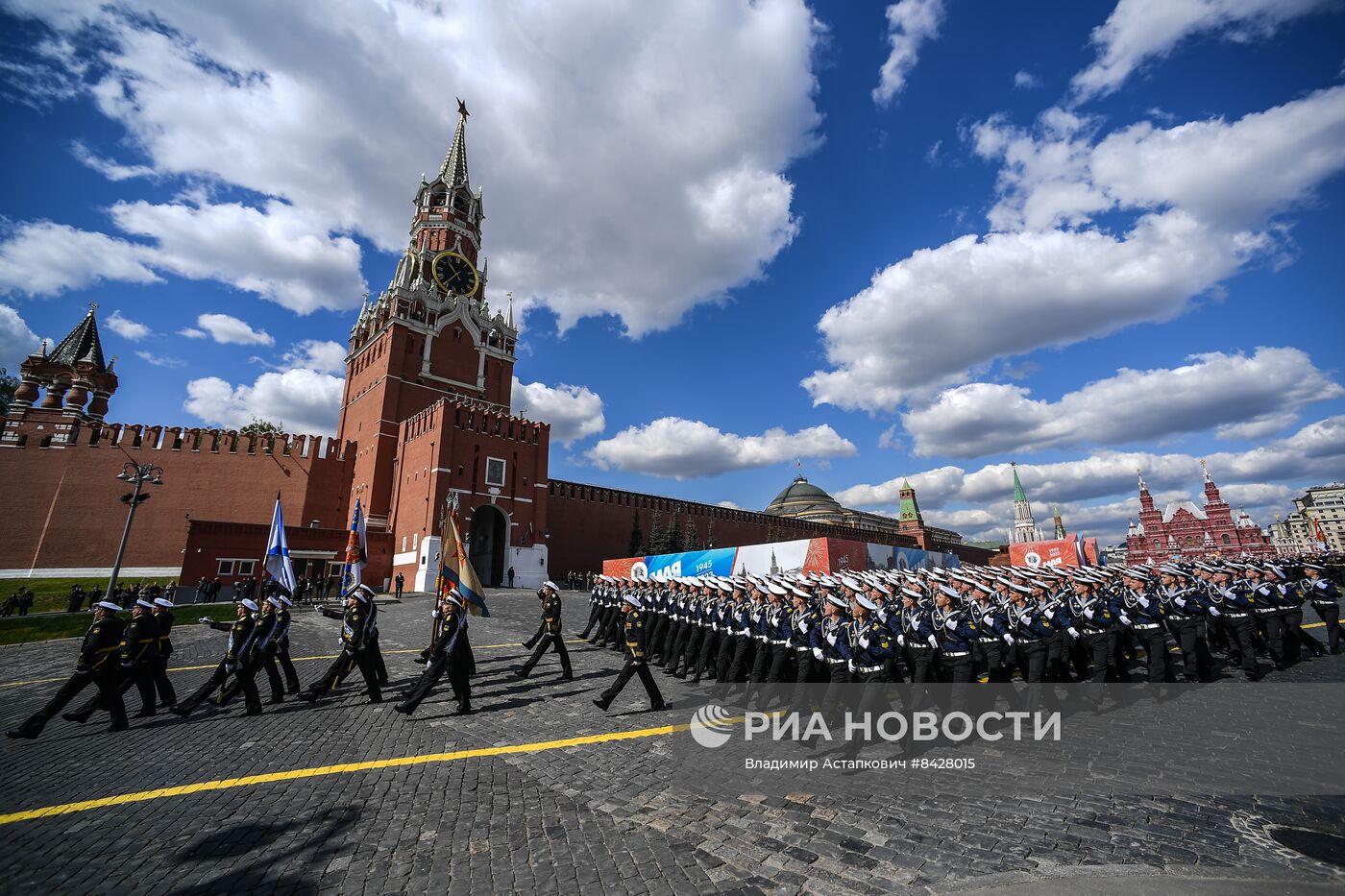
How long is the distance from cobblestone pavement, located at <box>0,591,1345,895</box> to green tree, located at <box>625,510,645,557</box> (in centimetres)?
3645

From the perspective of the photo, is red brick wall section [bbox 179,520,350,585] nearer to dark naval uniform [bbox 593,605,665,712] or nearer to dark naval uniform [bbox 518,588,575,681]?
dark naval uniform [bbox 518,588,575,681]

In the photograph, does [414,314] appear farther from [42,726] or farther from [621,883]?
[621,883]

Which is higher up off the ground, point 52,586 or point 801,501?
point 801,501

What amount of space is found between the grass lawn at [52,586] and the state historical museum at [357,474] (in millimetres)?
897

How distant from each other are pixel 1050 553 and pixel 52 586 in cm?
4875

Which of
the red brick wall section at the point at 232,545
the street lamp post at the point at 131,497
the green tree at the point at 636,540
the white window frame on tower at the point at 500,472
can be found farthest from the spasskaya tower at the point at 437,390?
the street lamp post at the point at 131,497

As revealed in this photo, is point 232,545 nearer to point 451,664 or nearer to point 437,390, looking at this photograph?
point 437,390

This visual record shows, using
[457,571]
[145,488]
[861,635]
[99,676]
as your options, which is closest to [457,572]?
[457,571]

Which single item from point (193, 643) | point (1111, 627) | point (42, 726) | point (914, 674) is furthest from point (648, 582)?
point (193, 643)

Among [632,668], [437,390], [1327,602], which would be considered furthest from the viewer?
[437,390]

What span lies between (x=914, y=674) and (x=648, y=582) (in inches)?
309

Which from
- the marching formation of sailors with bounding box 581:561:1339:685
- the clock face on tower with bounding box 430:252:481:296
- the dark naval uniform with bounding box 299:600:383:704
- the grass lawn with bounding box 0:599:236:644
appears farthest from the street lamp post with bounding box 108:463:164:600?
the clock face on tower with bounding box 430:252:481:296

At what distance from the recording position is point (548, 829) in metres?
4.38

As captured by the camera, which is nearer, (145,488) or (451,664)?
(451,664)
